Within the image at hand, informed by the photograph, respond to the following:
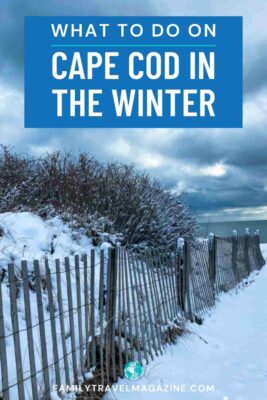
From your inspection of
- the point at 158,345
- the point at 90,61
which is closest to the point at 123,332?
the point at 158,345

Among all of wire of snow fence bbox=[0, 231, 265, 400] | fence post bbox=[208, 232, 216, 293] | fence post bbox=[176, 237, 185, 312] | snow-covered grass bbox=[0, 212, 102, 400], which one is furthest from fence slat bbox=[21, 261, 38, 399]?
fence post bbox=[208, 232, 216, 293]

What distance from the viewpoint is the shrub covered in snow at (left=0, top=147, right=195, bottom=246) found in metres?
8.98

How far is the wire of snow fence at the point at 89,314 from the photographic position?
3512 millimetres

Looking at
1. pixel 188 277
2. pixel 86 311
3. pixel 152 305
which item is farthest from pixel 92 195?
pixel 86 311

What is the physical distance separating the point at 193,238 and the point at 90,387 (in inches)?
310

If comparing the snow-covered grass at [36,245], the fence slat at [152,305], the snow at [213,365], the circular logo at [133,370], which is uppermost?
the snow-covered grass at [36,245]

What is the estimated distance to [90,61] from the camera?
23.8 feet

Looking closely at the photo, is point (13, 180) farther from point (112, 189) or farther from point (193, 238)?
point (193, 238)

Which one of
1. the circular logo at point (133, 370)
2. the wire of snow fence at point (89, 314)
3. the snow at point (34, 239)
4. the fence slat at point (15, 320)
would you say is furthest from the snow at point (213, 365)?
the snow at point (34, 239)

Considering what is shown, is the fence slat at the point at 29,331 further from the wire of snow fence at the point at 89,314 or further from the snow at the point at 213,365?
the snow at the point at 213,365

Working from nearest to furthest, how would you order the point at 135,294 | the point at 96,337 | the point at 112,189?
1. the point at 96,337
2. the point at 135,294
3. the point at 112,189

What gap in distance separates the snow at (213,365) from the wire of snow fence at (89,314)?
198 mm

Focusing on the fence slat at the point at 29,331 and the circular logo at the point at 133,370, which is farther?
the circular logo at the point at 133,370

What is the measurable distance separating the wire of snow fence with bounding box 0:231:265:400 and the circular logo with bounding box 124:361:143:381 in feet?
0.20
